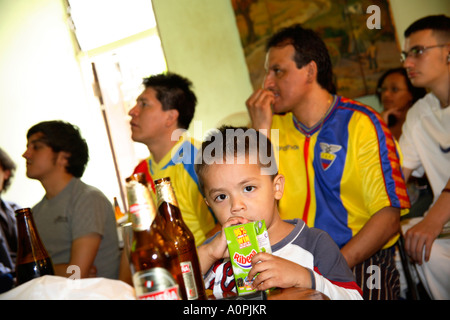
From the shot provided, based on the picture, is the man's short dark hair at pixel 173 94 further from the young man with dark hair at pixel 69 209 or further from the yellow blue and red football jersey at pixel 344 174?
the yellow blue and red football jersey at pixel 344 174

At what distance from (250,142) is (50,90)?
305 cm

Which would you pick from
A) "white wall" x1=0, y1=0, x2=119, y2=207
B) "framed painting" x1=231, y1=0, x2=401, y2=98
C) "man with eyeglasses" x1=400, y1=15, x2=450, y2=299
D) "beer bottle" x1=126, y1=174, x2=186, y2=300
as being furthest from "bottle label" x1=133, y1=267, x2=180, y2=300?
"white wall" x1=0, y1=0, x2=119, y2=207

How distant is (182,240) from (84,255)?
46.3 inches

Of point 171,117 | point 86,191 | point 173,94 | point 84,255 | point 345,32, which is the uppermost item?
point 345,32

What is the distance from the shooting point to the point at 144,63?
3.66 metres

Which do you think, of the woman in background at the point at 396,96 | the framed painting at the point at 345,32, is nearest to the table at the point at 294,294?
the woman in background at the point at 396,96

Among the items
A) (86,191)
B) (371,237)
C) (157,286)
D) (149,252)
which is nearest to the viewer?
(157,286)

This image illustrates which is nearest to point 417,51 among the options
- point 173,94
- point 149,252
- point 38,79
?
point 173,94

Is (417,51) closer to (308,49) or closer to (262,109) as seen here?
(308,49)

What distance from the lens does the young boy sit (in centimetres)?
97

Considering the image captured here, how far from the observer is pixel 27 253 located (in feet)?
3.11

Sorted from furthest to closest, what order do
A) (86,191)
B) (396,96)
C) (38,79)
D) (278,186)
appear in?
(38,79), (396,96), (86,191), (278,186)
